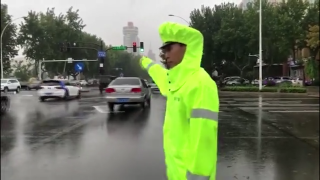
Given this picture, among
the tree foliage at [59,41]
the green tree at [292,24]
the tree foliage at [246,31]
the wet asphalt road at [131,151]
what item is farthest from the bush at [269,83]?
the wet asphalt road at [131,151]

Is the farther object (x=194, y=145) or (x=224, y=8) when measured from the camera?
(x=224, y=8)

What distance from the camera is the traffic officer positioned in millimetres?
1702

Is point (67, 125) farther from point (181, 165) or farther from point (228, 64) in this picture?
point (228, 64)

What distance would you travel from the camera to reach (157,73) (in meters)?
2.35

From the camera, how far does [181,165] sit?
1.90 meters

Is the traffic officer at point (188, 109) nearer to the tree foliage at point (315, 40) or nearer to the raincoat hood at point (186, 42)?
the raincoat hood at point (186, 42)

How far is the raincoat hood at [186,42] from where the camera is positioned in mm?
1840

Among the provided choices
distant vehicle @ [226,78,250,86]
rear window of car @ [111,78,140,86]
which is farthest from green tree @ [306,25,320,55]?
distant vehicle @ [226,78,250,86]

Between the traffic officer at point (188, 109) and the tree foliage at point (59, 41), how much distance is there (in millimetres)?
6288

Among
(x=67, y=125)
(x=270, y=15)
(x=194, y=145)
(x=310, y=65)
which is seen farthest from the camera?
(x=270, y=15)

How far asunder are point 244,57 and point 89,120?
2965 cm

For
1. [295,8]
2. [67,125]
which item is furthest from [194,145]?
[295,8]

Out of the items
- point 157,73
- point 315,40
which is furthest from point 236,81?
point 157,73

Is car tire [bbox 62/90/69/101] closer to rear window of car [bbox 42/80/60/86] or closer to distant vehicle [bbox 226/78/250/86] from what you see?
rear window of car [bbox 42/80/60/86]
